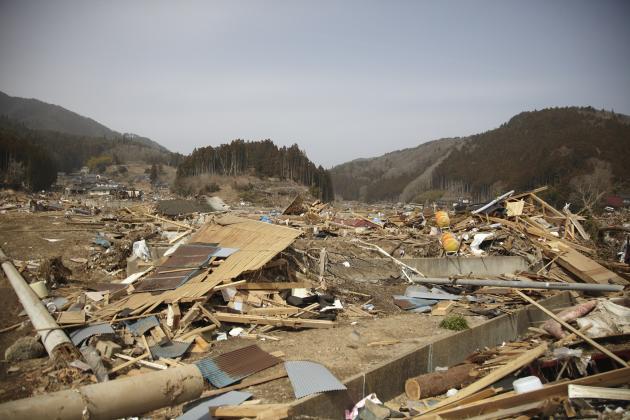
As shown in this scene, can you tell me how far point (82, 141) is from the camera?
134875 mm

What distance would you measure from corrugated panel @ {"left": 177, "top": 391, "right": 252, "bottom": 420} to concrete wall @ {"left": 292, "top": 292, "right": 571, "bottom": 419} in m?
0.81

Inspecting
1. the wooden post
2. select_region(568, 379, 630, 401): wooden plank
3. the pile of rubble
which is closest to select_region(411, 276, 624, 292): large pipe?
the pile of rubble

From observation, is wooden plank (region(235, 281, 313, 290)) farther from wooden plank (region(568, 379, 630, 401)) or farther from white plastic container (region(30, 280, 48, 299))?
wooden plank (region(568, 379, 630, 401))

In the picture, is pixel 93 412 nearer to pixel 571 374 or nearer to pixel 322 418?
pixel 322 418

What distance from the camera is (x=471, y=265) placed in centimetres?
1313

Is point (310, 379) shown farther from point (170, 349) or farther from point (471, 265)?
point (471, 265)

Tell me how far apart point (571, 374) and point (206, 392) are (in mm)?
5043

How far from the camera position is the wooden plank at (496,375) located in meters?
5.06

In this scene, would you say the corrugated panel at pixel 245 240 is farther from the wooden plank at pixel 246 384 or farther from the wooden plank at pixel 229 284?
the wooden plank at pixel 246 384

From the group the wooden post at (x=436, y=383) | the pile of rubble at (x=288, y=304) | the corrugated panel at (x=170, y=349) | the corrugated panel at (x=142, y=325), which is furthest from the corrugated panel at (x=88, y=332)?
the wooden post at (x=436, y=383)

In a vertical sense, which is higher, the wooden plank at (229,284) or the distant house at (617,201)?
the distant house at (617,201)

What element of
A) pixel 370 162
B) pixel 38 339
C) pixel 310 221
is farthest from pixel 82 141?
pixel 38 339

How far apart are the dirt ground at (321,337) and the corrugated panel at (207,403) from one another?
198 millimetres

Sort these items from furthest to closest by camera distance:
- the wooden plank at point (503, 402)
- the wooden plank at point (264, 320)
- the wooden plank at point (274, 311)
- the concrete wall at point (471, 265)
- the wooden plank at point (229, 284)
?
the concrete wall at point (471, 265) → the wooden plank at point (229, 284) → the wooden plank at point (274, 311) → the wooden plank at point (264, 320) → the wooden plank at point (503, 402)
